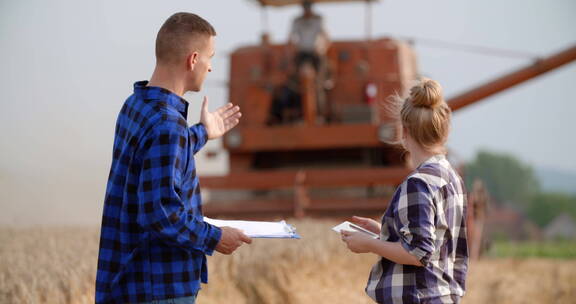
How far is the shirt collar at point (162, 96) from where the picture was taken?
256 centimetres

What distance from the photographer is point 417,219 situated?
2.55m

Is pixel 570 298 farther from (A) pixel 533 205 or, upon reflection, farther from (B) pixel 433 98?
(A) pixel 533 205

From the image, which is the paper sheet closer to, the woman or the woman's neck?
the woman

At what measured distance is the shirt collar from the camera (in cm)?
256

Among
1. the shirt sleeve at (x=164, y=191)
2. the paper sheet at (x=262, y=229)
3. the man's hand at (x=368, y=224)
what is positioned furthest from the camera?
the man's hand at (x=368, y=224)

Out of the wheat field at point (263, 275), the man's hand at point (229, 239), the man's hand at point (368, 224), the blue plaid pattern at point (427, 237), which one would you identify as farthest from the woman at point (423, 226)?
the wheat field at point (263, 275)

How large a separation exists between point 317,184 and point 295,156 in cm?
158

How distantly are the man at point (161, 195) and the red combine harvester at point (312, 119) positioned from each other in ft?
20.5

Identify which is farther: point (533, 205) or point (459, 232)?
point (533, 205)

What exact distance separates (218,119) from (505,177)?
85.8 m

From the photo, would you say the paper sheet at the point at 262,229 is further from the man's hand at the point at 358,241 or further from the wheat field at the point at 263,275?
the wheat field at the point at 263,275

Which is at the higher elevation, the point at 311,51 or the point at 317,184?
the point at 311,51

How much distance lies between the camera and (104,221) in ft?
8.39

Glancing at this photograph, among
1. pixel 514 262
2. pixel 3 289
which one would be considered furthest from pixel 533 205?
pixel 3 289
